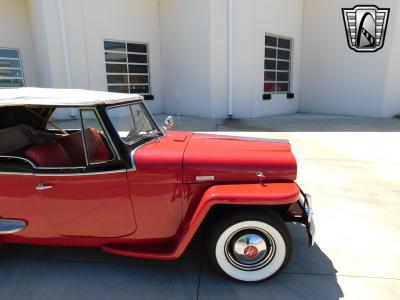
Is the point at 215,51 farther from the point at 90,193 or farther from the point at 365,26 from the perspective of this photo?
the point at 90,193

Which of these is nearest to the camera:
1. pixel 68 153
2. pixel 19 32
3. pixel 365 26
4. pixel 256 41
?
pixel 68 153

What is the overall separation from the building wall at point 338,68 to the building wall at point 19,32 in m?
10.4

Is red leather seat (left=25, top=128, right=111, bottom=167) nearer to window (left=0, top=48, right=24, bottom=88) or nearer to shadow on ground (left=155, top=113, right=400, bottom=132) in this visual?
shadow on ground (left=155, top=113, right=400, bottom=132)

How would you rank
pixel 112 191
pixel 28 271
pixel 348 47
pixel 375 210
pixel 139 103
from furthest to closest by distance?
1. pixel 348 47
2. pixel 375 210
3. pixel 139 103
4. pixel 28 271
5. pixel 112 191

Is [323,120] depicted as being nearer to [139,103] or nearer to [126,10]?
[126,10]

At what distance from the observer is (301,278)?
100 inches

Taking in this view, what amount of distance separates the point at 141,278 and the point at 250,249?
0.92 meters

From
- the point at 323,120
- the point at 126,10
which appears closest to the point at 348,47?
the point at 323,120

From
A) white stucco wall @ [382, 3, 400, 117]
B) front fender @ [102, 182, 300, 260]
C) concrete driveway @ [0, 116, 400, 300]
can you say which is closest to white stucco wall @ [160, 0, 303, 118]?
white stucco wall @ [382, 3, 400, 117]

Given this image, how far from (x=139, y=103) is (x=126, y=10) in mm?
9315

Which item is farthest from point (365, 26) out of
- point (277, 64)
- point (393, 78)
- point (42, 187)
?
point (42, 187)

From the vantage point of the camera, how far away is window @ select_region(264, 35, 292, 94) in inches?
472

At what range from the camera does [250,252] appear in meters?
2.47

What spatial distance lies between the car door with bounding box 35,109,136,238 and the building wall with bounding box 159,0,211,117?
8011 millimetres
